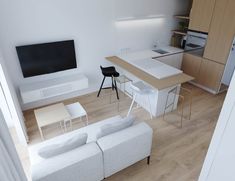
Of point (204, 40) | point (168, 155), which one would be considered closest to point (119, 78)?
point (168, 155)

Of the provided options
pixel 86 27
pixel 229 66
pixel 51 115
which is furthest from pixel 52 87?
pixel 229 66

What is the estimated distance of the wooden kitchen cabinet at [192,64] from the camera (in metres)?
4.63

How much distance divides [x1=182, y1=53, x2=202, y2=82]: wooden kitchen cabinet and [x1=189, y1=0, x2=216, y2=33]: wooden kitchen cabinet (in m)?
0.70

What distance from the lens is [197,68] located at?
15.3ft

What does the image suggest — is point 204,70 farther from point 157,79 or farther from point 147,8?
point 147,8

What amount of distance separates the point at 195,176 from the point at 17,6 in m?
3.90

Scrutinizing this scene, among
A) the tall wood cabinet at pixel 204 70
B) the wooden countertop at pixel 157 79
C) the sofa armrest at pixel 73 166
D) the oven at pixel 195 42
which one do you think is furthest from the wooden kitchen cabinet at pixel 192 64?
the sofa armrest at pixel 73 166

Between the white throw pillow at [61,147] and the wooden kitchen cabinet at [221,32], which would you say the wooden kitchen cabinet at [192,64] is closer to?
the wooden kitchen cabinet at [221,32]

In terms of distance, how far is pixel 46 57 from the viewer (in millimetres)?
3648

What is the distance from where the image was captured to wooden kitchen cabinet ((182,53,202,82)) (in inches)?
182

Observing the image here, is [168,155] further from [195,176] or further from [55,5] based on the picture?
[55,5]

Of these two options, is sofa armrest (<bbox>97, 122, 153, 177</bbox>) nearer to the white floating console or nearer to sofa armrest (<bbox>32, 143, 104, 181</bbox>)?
sofa armrest (<bbox>32, 143, 104, 181</bbox>)

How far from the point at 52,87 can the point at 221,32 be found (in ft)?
12.5

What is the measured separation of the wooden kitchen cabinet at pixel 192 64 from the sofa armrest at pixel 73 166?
3645 mm
